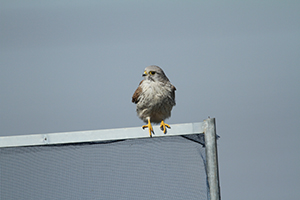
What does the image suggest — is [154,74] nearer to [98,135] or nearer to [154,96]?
[154,96]

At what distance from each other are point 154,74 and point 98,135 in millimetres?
1925

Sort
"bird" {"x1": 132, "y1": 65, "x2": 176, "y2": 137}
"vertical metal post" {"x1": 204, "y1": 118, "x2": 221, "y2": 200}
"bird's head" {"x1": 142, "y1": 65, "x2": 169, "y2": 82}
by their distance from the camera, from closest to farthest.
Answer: "vertical metal post" {"x1": 204, "y1": 118, "x2": 221, "y2": 200} < "bird" {"x1": 132, "y1": 65, "x2": 176, "y2": 137} < "bird's head" {"x1": 142, "y1": 65, "x2": 169, "y2": 82}

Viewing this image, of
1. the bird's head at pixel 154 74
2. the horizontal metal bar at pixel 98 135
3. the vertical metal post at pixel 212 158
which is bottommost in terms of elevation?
the vertical metal post at pixel 212 158

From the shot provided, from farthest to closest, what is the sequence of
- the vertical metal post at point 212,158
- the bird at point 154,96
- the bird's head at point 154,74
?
the bird's head at point 154,74 → the bird at point 154,96 → the vertical metal post at point 212,158

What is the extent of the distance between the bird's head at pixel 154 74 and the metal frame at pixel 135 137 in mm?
1742

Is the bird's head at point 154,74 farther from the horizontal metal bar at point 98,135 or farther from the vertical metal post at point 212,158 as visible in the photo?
the vertical metal post at point 212,158

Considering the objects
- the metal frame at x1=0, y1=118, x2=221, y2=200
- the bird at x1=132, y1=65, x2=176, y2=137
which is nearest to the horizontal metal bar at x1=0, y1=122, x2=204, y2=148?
the metal frame at x1=0, y1=118, x2=221, y2=200

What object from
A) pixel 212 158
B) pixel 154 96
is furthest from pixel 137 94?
pixel 212 158

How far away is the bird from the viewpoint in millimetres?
4293

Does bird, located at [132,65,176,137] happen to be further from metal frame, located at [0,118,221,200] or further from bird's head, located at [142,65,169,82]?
metal frame, located at [0,118,221,200]

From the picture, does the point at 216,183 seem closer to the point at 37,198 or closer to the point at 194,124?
the point at 194,124

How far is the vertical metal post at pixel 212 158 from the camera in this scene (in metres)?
2.48

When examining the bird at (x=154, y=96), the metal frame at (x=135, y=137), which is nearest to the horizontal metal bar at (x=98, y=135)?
the metal frame at (x=135, y=137)

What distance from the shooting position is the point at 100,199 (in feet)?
9.00
